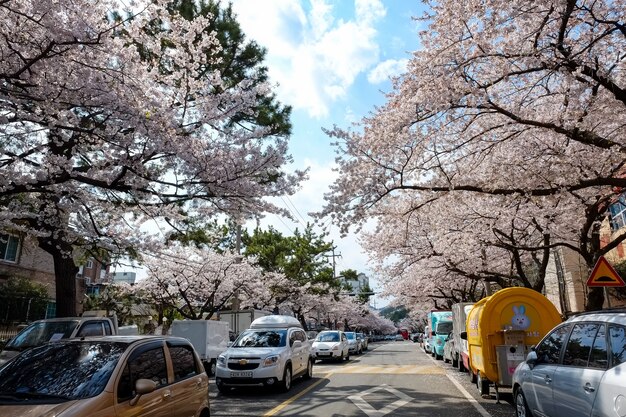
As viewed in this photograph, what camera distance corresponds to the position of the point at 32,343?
34.3ft

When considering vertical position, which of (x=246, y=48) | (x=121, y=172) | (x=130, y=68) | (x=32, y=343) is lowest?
(x=32, y=343)

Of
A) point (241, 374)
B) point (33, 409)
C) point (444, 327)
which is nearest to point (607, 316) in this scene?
point (33, 409)

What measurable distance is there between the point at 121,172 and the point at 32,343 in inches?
189

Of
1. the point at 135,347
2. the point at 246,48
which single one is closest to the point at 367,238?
the point at 246,48

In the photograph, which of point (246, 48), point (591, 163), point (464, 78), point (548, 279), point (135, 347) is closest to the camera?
point (135, 347)

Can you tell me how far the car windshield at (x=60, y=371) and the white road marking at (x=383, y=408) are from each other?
5.65 m

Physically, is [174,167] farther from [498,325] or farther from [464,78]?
[498,325]

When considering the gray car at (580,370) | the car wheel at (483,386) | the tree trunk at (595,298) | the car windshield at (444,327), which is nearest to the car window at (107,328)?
the car wheel at (483,386)

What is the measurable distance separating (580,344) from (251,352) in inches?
328

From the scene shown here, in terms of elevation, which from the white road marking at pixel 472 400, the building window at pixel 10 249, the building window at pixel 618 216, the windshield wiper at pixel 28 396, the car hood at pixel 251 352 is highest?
the building window at pixel 618 216

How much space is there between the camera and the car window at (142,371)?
4.34 metres

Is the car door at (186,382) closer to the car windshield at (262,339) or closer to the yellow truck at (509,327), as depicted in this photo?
the yellow truck at (509,327)

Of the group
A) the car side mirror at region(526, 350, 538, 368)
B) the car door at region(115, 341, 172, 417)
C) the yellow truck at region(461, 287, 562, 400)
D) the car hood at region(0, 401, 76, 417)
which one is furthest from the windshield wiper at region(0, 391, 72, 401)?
the yellow truck at region(461, 287, 562, 400)

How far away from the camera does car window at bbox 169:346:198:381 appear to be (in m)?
5.43
